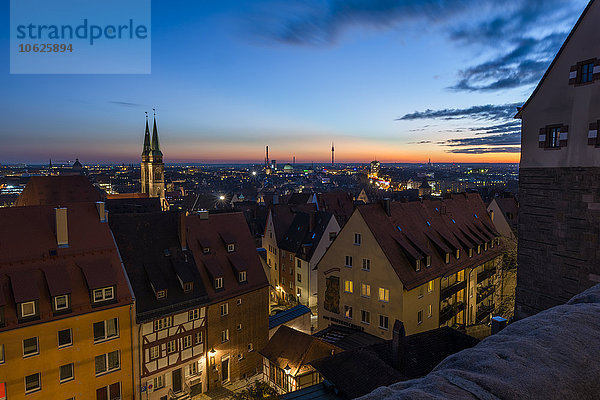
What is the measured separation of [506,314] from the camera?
2859 centimetres

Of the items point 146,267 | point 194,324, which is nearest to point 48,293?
point 146,267

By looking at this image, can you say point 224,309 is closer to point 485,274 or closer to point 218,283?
point 218,283

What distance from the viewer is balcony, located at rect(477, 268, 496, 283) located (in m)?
32.7

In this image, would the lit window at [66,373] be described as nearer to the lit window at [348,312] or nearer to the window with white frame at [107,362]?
the window with white frame at [107,362]

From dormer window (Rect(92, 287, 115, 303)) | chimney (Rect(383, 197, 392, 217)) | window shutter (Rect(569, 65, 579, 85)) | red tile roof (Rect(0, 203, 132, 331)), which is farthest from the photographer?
chimney (Rect(383, 197, 392, 217))

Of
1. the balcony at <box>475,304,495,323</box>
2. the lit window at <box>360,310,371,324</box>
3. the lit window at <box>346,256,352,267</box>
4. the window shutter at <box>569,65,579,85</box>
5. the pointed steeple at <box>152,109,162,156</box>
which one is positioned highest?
the pointed steeple at <box>152,109,162,156</box>

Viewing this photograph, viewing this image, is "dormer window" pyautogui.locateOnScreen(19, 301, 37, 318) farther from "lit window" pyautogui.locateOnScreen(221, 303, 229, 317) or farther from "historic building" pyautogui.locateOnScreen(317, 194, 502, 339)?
"historic building" pyautogui.locateOnScreen(317, 194, 502, 339)

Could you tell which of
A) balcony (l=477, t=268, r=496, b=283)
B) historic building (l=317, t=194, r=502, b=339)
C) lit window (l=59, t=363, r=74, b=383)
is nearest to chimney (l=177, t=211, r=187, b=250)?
lit window (l=59, t=363, r=74, b=383)

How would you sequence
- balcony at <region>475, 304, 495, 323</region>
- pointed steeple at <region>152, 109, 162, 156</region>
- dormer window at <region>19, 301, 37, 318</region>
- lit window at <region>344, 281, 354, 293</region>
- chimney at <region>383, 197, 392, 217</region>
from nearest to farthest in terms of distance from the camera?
dormer window at <region>19, 301, 37, 318</region>
lit window at <region>344, 281, 354, 293</region>
chimney at <region>383, 197, 392, 217</region>
balcony at <region>475, 304, 495, 323</region>
pointed steeple at <region>152, 109, 162, 156</region>

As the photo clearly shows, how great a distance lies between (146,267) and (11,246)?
25.2 feet

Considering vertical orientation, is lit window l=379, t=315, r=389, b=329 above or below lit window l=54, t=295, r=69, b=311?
below

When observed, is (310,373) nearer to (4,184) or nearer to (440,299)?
(440,299)

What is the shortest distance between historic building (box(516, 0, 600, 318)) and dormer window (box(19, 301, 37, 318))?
24.6m

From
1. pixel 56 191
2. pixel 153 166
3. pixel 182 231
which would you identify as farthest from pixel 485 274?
pixel 153 166
